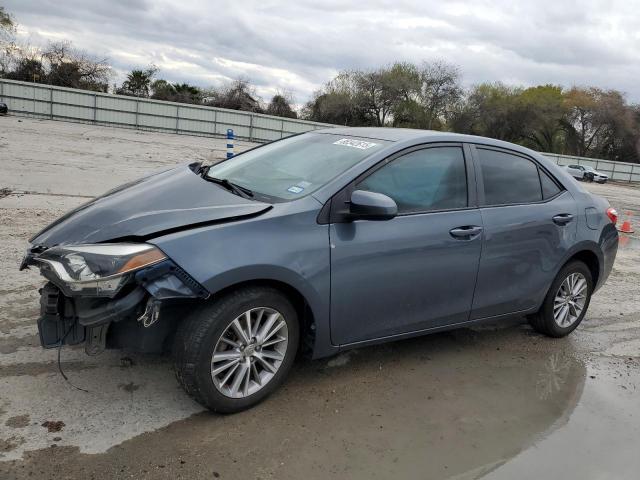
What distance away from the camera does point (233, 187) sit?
3.63 meters

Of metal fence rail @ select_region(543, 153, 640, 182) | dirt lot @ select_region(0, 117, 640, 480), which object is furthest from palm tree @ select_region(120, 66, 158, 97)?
dirt lot @ select_region(0, 117, 640, 480)

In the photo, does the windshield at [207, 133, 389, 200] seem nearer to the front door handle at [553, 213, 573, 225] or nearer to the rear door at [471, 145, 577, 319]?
the rear door at [471, 145, 577, 319]

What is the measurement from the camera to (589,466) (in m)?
3.08

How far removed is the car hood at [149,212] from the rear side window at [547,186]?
2.48 metres

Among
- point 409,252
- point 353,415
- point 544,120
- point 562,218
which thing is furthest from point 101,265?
point 544,120

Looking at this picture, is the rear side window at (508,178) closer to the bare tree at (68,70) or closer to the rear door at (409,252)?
the rear door at (409,252)

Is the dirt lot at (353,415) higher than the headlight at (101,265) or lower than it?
lower

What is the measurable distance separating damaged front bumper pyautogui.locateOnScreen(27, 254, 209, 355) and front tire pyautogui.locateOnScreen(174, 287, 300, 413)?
0.54 ft

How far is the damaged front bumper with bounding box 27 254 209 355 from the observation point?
2.80m

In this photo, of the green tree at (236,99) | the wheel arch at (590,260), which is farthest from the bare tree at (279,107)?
the wheel arch at (590,260)

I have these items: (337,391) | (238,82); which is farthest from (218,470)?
(238,82)

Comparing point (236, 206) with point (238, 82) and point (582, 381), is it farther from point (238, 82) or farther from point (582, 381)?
point (238, 82)

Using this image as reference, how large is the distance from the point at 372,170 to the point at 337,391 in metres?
1.43

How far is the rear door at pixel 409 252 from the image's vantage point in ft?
11.0
